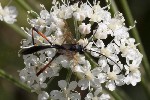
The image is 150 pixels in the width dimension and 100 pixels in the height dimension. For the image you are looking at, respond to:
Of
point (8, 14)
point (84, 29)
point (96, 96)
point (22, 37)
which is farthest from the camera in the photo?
point (22, 37)

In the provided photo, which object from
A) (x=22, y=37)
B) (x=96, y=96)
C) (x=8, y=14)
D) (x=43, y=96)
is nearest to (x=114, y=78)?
(x=96, y=96)

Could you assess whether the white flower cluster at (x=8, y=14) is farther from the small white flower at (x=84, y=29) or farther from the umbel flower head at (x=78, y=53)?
the small white flower at (x=84, y=29)

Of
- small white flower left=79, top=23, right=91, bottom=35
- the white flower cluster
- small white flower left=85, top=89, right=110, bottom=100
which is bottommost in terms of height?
small white flower left=85, top=89, right=110, bottom=100

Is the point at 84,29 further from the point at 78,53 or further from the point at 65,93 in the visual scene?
the point at 65,93

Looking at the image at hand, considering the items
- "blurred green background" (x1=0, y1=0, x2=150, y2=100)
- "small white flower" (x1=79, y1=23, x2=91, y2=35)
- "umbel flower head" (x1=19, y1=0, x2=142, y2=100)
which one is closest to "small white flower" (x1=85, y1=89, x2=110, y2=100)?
"umbel flower head" (x1=19, y1=0, x2=142, y2=100)

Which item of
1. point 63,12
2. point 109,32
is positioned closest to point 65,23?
point 63,12

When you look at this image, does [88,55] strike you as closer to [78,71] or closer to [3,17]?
[78,71]

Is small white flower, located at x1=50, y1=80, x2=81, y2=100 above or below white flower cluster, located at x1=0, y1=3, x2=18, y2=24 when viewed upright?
below

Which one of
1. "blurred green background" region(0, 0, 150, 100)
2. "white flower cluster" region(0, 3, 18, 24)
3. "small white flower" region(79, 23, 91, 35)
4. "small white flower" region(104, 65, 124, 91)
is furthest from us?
"blurred green background" region(0, 0, 150, 100)

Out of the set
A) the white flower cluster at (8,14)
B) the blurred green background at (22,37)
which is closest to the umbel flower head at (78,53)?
the white flower cluster at (8,14)

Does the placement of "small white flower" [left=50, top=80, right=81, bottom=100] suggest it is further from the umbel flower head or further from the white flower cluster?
the white flower cluster
